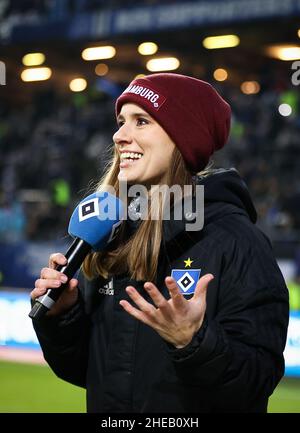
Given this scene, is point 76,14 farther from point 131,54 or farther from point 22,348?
point 22,348

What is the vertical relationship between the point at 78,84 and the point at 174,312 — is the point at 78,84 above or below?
above

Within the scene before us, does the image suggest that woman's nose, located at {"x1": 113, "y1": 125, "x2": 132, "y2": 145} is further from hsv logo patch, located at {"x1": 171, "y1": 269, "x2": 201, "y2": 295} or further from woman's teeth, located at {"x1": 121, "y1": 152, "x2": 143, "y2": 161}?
hsv logo patch, located at {"x1": 171, "y1": 269, "x2": 201, "y2": 295}

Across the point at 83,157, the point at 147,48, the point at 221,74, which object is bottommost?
the point at 83,157

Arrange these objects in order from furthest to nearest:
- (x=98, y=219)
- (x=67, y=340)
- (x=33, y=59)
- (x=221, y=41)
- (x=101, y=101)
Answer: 1. (x=33, y=59)
2. (x=101, y=101)
3. (x=221, y=41)
4. (x=67, y=340)
5. (x=98, y=219)

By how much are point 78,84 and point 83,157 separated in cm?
353

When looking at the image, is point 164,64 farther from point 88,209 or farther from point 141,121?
point 88,209

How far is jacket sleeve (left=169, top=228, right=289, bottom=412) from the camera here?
1.72 m

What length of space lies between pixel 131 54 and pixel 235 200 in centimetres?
1223

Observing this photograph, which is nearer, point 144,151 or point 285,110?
point 144,151

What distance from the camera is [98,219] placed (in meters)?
2.04

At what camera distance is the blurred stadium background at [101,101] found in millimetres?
10148

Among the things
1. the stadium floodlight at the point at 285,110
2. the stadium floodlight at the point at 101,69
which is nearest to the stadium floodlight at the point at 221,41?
the stadium floodlight at the point at 285,110

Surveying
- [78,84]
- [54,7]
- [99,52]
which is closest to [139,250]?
[54,7]

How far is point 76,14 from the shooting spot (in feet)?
42.3
